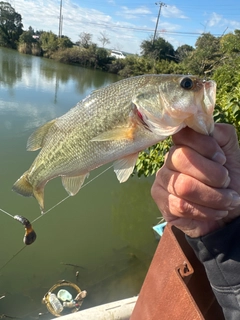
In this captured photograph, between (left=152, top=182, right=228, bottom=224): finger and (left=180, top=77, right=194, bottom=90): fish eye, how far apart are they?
43 cm

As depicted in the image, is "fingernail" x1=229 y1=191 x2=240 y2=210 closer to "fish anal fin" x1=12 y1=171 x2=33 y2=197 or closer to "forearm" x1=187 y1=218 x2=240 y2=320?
"forearm" x1=187 y1=218 x2=240 y2=320

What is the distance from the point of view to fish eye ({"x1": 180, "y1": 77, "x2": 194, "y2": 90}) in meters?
1.21

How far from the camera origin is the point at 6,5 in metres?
55.1

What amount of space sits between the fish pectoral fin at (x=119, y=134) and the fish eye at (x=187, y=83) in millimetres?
279

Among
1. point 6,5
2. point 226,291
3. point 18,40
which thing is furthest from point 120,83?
point 6,5

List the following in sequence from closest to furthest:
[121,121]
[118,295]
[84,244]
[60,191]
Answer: [121,121] < [118,295] < [84,244] < [60,191]

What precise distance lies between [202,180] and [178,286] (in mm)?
522

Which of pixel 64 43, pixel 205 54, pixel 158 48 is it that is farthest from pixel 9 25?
pixel 205 54

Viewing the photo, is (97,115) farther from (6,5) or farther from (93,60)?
(6,5)

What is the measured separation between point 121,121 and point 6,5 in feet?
211

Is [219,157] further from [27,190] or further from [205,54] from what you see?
[205,54]

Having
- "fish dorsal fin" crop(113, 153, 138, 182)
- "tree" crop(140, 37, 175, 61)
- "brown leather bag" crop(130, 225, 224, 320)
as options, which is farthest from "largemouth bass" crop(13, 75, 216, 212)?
"tree" crop(140, 37, 175, 61)

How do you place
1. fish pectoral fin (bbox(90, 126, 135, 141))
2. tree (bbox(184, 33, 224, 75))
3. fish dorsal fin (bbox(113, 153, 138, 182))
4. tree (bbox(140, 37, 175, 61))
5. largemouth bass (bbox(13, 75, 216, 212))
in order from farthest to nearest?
tree (bbox(140, 37, 175, 61))
tree (bbox(184, 33, 224, 75))
fish dorsal fin (bbox(113, 153, 138, 182))
fish pectoral fin (bbox(90, 126, 135, 141))
largemouth bass (bbox(13, 75, 216, 212))

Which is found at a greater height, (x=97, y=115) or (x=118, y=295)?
(x=97, y=115)
